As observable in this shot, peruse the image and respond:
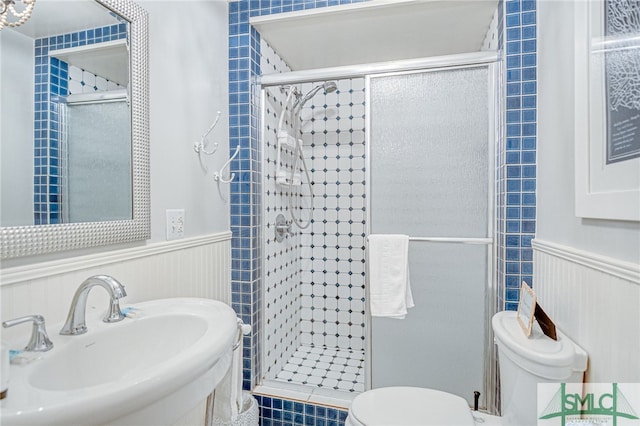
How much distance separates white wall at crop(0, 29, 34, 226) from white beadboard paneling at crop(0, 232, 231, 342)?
0.54 ft

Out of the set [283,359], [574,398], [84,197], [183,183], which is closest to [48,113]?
[84,197]

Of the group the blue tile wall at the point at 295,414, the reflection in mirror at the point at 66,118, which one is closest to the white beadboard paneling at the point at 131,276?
the reflection in mirror at the point at 66,118

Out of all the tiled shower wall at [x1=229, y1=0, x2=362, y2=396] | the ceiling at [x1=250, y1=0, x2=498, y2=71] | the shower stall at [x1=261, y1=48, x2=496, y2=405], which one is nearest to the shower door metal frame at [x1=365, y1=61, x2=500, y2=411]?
the shower stall at [x1=261, y1=48, x2=496, y2=405]

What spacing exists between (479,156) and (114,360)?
162 centimetres

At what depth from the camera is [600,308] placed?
38.7 inches

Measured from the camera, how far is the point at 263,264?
2033mm

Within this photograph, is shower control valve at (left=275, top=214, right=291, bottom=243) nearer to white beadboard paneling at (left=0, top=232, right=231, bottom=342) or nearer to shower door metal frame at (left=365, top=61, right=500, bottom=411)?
white beadboard paneling at (left=0, top=232, right=231, bottom=342)

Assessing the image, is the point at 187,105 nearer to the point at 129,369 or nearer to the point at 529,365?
the point at 129,369

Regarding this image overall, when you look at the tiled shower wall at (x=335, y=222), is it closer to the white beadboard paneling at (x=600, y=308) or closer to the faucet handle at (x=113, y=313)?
the white beadboard paneling at (x=600, y=308)

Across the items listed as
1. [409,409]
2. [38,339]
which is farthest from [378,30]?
[38,339]

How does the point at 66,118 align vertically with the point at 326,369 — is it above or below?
above

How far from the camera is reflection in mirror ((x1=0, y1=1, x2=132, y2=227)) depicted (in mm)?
907

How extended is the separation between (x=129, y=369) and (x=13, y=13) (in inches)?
37.9

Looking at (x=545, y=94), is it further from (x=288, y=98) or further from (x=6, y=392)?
(x=6, y=392)
